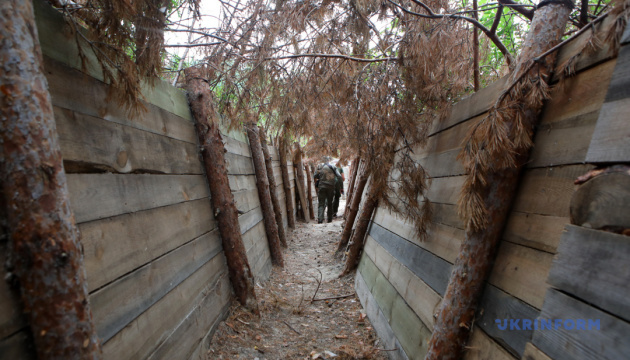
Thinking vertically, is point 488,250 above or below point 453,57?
below

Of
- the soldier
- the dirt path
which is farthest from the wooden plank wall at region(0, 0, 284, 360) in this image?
the soldier

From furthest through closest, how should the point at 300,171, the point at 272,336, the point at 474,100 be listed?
the point at 300,171, the point at 272,336, the point at 474,100

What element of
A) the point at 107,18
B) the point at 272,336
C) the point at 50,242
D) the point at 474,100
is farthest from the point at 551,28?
the point at 272,336

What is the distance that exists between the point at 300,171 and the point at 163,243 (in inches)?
380

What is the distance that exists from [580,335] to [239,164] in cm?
446

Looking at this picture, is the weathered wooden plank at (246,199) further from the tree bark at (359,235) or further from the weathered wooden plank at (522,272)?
the weathered wooden plank at (522,272)

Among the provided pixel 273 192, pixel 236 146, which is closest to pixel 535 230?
pixel 236 146

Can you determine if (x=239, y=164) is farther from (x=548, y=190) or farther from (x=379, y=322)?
(x=548, y=190)

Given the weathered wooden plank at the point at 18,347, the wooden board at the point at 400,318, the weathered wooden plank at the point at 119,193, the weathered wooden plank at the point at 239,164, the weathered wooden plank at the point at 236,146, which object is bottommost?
the wooden board at the point at 400,318

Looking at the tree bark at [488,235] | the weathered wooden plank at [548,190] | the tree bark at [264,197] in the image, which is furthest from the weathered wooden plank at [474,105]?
the tree bark at [264,197]

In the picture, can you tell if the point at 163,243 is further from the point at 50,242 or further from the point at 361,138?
the point at 361,138

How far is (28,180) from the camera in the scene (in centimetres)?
107

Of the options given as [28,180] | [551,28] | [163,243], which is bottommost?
[163,243]

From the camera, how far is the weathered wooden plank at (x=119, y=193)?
155 centimetres
